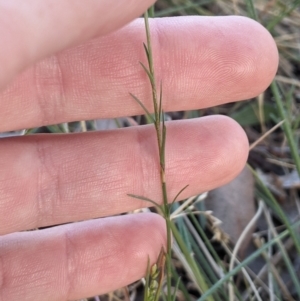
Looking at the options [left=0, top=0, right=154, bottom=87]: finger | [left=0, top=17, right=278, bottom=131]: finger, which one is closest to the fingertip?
[left=0, top=17, right=278, bottom=131]: finger

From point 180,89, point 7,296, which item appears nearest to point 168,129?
point 180,89

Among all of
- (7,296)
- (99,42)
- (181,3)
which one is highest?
(99,42)

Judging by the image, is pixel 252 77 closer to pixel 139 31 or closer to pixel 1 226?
pixel 139 31

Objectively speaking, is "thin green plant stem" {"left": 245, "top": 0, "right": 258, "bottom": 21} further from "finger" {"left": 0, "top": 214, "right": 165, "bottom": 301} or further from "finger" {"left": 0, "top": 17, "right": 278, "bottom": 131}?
"finger" {"left": 0, "top": 214, "right": 165, "bottom": 301}

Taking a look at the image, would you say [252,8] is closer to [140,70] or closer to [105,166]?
[140,70]

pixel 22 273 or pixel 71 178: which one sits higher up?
pixel 71 178

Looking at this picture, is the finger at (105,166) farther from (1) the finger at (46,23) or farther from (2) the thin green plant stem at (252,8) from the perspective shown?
(1) the finger at (46,23)
